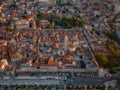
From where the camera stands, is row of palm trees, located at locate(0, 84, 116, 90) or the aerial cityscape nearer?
row of palm trees, located at locate(0, 84, 116, 90)

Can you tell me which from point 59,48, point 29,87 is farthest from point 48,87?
point 59,48

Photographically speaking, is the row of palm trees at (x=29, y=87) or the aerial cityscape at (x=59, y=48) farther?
the aerial cityscape at (x=59, y=48)

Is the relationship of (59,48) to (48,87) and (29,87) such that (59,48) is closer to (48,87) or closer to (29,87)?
(48,87)

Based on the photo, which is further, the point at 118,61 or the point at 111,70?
the point at 118,61

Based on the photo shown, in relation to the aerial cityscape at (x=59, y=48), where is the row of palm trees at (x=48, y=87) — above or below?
below

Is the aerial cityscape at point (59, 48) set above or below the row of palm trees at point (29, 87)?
above

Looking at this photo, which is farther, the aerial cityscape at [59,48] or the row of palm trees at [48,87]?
the aerial cityscape at [59,48]

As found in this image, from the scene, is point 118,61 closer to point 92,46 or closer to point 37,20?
point 92,46

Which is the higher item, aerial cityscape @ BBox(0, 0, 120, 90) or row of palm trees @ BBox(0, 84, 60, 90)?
aerial cityscape @ BBox(0, 0, 120, 90)

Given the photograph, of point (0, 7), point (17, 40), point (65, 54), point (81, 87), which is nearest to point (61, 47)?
point (65, 54)
